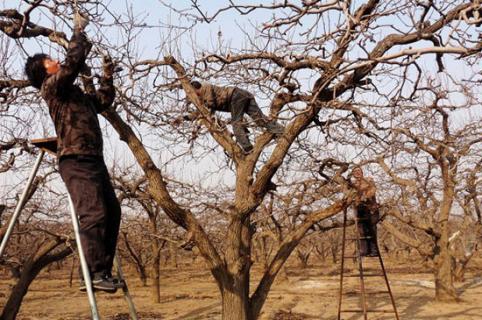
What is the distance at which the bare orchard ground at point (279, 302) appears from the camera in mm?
13219

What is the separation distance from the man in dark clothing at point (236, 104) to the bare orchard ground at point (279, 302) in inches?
314

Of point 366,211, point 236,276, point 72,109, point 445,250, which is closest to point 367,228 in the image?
point 366,211

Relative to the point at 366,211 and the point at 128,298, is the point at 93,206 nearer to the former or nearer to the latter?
the point at 128,298

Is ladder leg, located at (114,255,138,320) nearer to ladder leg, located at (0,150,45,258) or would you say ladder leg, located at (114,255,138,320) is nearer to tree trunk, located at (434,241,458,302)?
ladder leg, located at (0,150,45,258)

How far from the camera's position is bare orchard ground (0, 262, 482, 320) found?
13219 millimetres

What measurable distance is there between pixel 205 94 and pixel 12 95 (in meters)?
2.77

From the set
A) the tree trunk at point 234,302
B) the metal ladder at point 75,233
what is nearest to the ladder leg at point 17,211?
the metal ladder at point 75,233

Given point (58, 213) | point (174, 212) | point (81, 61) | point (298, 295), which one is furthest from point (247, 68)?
point (298, 295)

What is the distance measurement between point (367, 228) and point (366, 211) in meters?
0.61

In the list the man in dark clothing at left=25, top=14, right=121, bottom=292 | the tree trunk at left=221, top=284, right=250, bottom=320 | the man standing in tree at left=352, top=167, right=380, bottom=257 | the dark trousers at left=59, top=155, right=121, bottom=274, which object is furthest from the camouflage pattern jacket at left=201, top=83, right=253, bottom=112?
the dark trousers at left=59, top=155, right=121, bottom=274

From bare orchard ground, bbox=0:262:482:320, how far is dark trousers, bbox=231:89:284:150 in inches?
314

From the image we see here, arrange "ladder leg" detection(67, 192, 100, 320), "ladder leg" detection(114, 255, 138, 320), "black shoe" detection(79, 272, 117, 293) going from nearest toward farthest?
1. "ladder leg" detection(67, 192, 100, 320)
2. "black shoe" detection(79, 272, 117, 293)
3. "ladder leg" detection(114, 255, 138, 320)

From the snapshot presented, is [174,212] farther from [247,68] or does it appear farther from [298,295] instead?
[298,295]

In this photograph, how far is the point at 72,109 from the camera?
3107 millimetres
